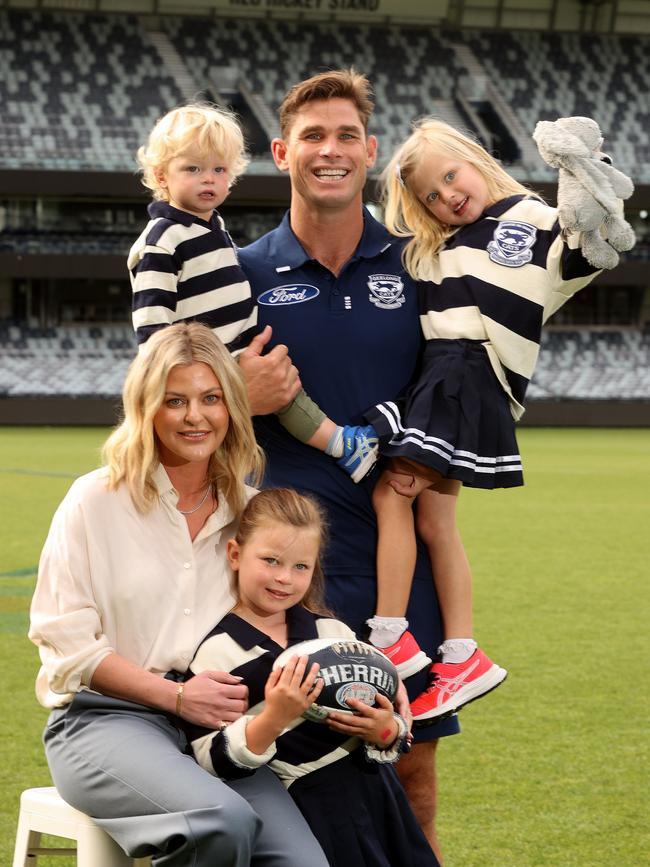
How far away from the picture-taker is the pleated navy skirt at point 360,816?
299cm

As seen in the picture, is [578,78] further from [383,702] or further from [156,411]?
[383,702]

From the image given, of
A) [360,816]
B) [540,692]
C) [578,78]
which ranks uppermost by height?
[578,78]

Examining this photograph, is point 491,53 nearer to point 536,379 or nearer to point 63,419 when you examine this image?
point 536,379

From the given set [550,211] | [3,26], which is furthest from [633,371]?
[550,211]

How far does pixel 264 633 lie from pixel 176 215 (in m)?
1.42

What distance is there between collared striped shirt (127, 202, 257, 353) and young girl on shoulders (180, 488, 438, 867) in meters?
0.66

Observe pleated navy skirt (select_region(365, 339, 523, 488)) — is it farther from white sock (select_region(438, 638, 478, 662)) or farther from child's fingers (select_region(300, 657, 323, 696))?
child's fingers (select_region(300, 657, 323, 696))

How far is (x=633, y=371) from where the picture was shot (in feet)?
117

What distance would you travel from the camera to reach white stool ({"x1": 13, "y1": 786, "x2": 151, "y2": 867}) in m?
2.87

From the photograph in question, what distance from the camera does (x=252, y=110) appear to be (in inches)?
1433

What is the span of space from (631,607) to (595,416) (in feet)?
71.2

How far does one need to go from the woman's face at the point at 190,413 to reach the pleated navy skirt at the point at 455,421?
0.58 metres

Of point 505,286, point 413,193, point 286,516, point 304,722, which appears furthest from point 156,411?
point 413,193

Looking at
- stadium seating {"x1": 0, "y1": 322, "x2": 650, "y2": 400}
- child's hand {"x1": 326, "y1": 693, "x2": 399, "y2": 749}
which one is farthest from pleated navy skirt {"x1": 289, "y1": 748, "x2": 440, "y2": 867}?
stadium seating {"x1": 0, "y1": 322, "x2": 650, "y2": 400}
